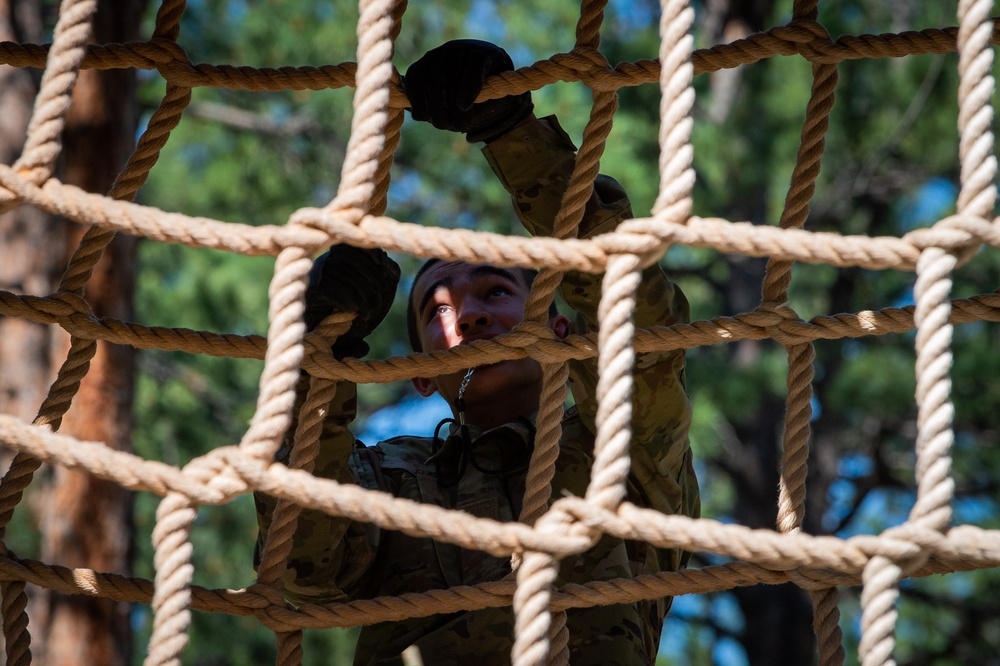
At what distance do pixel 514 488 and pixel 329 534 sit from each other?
0.79ft

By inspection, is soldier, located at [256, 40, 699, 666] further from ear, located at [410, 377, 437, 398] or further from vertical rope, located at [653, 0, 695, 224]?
vertical rope, located at [653, 0, 695, 224]

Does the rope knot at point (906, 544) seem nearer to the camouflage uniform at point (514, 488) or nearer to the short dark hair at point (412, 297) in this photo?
the camouflage uniform at point (514, 488)

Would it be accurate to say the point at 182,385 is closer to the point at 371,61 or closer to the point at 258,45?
the point at 258,45

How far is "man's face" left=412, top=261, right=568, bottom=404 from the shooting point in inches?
53.9

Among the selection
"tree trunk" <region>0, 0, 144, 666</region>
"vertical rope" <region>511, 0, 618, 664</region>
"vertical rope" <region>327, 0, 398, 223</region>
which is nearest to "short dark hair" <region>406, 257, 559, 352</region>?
"vertical rope" <region>511, 0, 618, 664</region>

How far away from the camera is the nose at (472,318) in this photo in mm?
1361

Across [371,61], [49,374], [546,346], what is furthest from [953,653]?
[371,61]

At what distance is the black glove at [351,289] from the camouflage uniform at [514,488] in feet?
0.23

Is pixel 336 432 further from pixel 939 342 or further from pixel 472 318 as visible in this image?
pixel 939 342

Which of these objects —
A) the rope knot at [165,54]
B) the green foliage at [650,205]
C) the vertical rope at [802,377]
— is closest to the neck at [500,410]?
the vertical rope at [802,377]

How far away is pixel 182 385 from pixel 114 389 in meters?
1.65

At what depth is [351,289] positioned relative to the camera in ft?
3.94

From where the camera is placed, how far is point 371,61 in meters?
0.86

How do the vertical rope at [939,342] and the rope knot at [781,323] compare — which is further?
the rope knot at [781,323]
